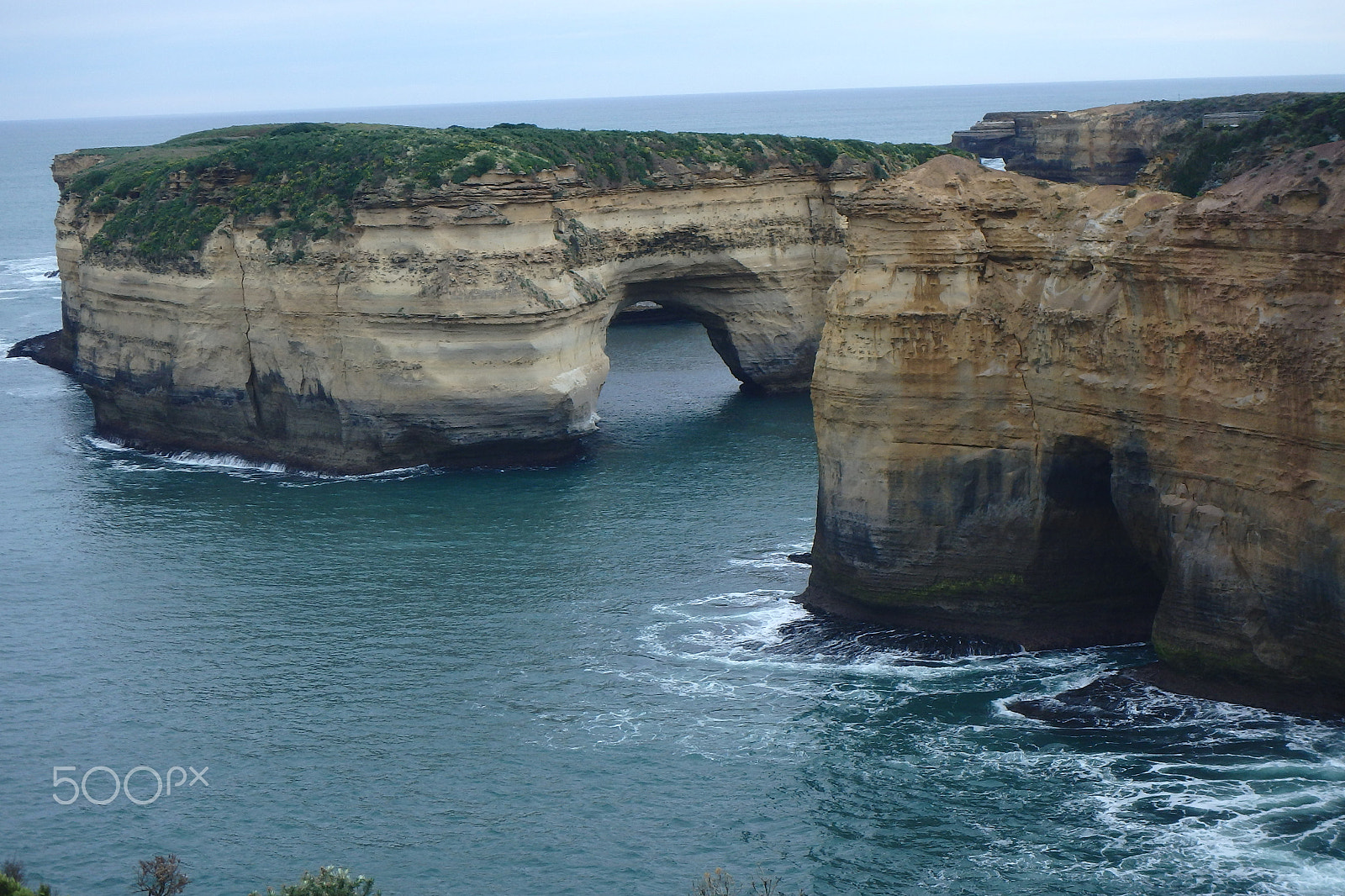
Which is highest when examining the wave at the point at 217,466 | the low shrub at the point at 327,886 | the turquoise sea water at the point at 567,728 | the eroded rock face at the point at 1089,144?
the eroded rock face at the point at 1089,144

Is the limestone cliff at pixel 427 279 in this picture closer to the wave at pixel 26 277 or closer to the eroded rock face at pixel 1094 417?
the eroded rock face at pixel 1094 417

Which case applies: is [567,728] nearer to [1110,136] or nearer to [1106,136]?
[1110,136]

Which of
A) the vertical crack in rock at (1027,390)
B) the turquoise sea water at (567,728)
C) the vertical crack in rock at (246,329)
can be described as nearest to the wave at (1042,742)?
the turquoise sea water at (567,728)

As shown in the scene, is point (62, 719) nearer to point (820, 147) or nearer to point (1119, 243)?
point (1119, 243)

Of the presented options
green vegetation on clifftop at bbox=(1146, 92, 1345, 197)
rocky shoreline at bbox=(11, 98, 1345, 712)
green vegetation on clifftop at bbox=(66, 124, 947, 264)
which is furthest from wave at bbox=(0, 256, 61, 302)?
green vegetation on clifftop at bbox=(1146, 92, 1345, 197)

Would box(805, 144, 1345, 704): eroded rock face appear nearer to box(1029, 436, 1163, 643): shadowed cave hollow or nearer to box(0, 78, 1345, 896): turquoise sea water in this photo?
box(1029, 436, 1163, 643): shadowed cave hollow

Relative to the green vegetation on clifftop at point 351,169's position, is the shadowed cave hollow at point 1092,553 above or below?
below

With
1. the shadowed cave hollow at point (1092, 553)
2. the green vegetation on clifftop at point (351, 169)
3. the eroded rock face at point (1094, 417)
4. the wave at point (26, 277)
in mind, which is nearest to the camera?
the eroded rock face at point (1094, 417)

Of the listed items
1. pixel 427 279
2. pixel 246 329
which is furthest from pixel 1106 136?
pixel 246 329
